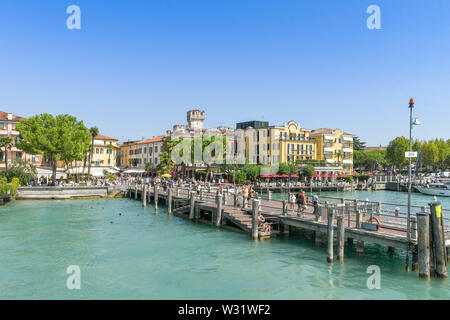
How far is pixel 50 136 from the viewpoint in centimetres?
5219

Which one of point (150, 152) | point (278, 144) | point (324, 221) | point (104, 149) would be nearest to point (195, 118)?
point (150, 152)

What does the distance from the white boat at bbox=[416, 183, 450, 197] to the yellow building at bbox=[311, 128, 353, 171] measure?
20.9 metres

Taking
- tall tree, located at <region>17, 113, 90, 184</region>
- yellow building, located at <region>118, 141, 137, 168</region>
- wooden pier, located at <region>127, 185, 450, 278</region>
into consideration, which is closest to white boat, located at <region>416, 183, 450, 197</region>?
wooden pier, located at <region>127, 185, 450, 278</region>

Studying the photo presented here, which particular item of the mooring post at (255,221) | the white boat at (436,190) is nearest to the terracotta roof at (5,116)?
the mooring post at (255,221)

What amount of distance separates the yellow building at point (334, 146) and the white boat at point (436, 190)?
2094 cm

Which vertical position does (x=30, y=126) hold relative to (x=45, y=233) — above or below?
above

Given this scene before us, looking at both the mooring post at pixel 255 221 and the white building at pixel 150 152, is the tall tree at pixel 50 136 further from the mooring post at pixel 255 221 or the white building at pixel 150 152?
the mooring post at pixel 255 221

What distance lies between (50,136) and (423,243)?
48920mm

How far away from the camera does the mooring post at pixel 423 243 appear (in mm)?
16125

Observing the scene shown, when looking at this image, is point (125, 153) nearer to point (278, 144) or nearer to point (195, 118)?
point (195, 118)
